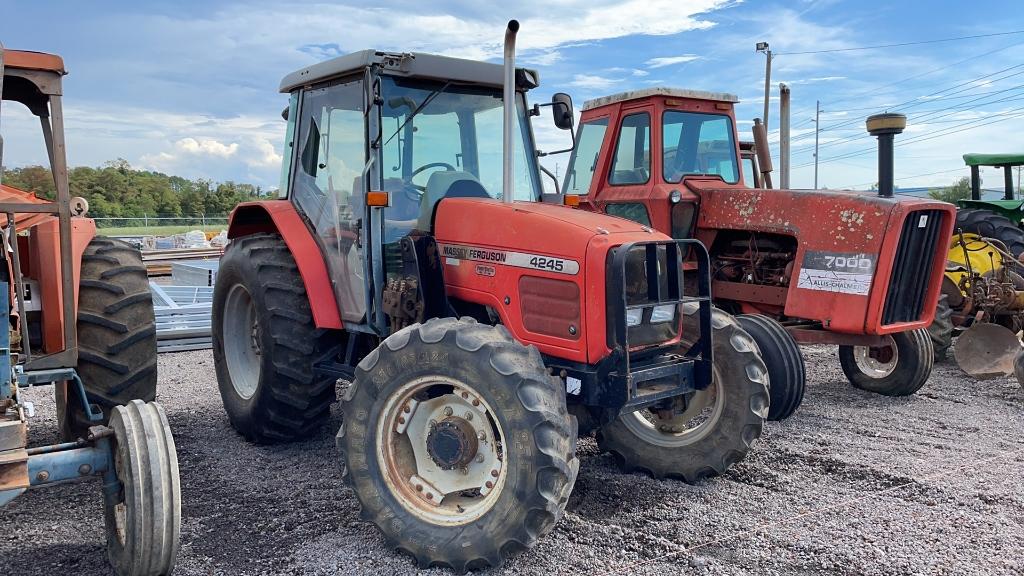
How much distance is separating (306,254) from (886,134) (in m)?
4.15

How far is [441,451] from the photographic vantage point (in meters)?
3.51

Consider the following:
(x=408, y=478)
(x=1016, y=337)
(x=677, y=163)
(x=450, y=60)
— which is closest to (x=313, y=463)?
(x=408, y=478)

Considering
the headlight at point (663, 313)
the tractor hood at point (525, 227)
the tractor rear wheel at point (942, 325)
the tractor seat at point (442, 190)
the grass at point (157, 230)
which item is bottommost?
the tractor rear wheel at point (942, 325)

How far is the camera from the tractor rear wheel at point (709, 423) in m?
4.32

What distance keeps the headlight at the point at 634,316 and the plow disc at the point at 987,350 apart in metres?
4.95

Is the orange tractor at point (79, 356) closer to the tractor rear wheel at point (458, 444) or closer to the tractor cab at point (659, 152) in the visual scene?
the tractor rear wheel at point (458, 444)

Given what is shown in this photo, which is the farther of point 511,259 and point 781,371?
point 781,371

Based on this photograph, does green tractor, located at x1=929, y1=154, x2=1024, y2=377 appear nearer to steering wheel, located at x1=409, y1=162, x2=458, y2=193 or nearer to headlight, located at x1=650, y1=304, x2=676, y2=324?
headlight, located at x1=650, y1=304, x2=676, y2=324

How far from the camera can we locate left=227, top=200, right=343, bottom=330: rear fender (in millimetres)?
4738

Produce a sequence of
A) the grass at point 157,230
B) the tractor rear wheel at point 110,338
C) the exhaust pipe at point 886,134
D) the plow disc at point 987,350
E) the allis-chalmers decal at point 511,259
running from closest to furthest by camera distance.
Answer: the allis-chalmers decal at point 511,259 → the tractor rear wheel at point 110,338 → the exhaust pipe at point 886,134 → the plow disc at point 987,350 → the grass at point 157,230

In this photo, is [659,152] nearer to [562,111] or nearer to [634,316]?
[562,111]

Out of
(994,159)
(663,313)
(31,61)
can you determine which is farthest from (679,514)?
(994,159)

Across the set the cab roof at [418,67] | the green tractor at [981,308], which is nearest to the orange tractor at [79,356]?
the cab roof at [418,67]

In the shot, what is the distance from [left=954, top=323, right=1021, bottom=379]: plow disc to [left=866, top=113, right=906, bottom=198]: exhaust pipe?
7.66ft
